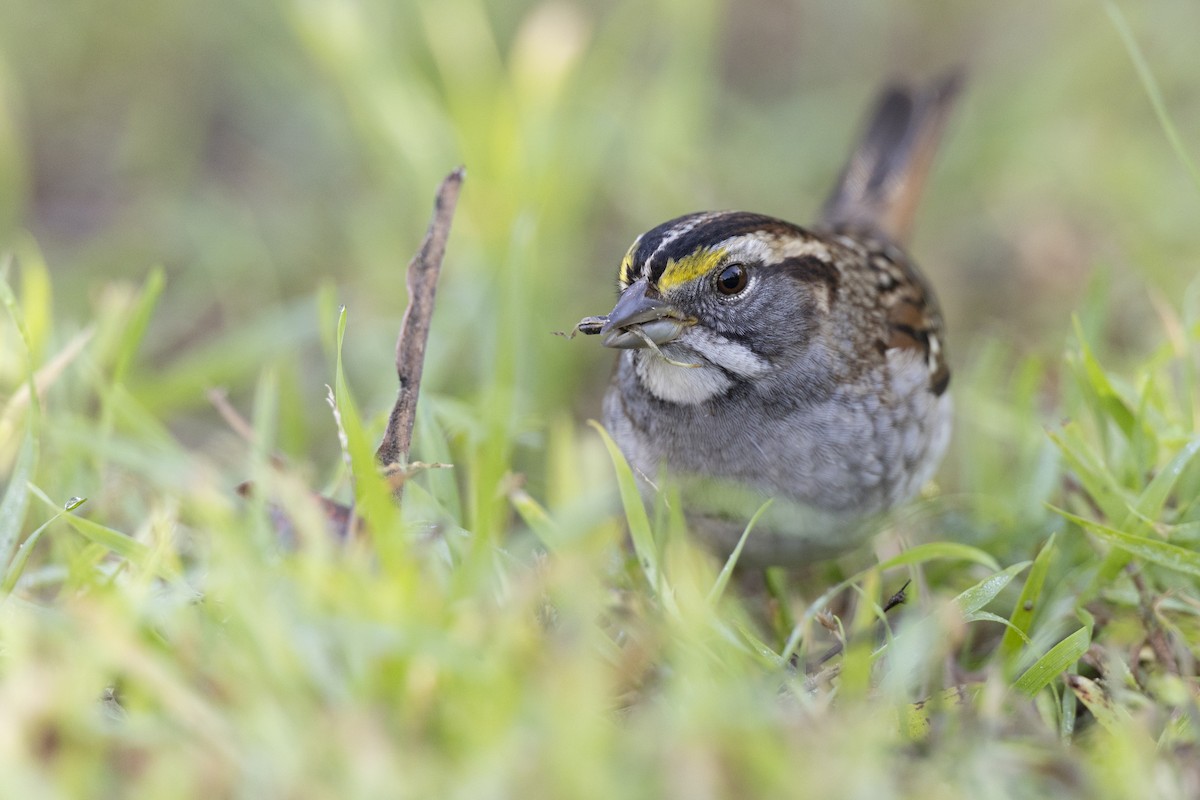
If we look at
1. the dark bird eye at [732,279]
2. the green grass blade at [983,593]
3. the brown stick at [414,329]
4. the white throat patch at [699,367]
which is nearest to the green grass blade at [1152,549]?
the green grass blade at [983,593]

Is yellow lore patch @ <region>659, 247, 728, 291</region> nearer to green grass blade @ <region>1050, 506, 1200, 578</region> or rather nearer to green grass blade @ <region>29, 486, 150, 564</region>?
green grass blade @ <region>1050, 506, 1200, 578</region>

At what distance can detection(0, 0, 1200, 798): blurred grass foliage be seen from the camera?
2.07 metres

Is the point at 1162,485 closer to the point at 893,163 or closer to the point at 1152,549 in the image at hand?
the point at 1152,549

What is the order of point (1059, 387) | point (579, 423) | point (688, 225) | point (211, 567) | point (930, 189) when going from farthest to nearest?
point (930, 189) → point (579, 423) → point (1059, 387) → point (688, 225) → point (211, 567)

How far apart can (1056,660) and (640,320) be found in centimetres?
120

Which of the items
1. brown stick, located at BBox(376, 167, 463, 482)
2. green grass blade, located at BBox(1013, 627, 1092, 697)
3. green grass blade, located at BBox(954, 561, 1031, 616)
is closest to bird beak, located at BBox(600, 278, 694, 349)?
brown stick, located at BBox(376, 167, 463, 482)

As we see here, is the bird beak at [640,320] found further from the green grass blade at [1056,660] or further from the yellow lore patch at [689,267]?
the green grass blade at [1056,660]

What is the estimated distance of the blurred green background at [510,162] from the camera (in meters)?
5.04

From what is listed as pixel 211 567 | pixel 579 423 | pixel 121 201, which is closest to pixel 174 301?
pixel 121 201

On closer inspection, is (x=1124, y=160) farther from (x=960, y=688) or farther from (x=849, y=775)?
(x=849, y=775)

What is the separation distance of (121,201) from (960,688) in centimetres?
522

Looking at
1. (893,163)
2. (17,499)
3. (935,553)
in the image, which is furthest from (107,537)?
(893,163)

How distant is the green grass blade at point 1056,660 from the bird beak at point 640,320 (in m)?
1.13

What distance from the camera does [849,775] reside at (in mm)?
1937
